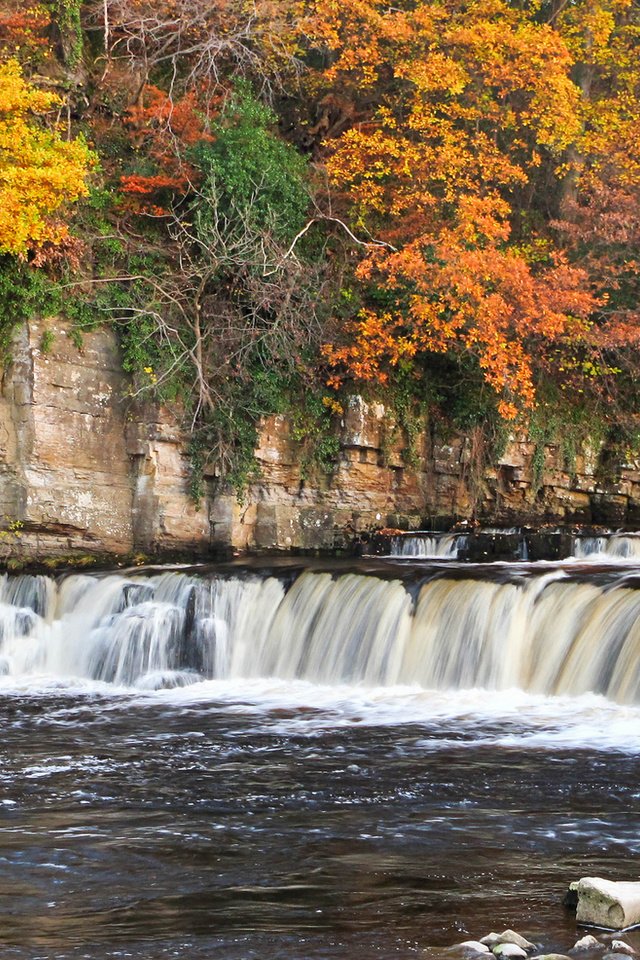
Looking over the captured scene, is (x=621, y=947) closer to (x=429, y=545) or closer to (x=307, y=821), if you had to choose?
(x=307, y=821)

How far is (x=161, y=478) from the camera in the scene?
2030 centimetres

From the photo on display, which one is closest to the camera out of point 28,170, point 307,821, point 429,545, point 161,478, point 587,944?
point 587,944

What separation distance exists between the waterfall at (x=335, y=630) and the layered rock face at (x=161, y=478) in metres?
1.96

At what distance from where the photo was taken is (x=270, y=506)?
20953 millimetres

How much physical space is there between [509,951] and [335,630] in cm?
948

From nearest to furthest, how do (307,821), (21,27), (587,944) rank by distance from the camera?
1. (587,944)
2. (307,821)
3. (21,27)

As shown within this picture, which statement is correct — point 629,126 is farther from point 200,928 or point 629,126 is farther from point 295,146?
point 200,928

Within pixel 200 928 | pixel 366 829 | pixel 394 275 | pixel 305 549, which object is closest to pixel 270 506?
pixel 305 549

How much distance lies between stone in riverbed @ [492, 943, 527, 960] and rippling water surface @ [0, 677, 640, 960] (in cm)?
38

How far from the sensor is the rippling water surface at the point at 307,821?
7141mm

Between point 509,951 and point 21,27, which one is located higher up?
point 21,27

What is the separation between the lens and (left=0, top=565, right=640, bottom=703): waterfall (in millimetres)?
14336

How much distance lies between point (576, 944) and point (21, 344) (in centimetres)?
1479

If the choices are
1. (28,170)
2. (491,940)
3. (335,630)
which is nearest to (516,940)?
(491,940)
